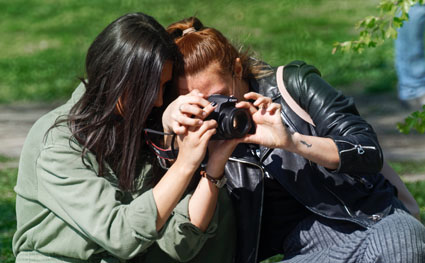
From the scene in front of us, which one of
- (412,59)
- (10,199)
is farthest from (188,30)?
(412,59)

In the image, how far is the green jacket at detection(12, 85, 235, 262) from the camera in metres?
2.66

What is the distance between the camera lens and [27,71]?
8.79 m

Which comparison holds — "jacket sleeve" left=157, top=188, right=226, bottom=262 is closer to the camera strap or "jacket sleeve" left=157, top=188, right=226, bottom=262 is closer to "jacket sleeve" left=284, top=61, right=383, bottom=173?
the camera strap

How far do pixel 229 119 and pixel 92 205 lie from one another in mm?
587

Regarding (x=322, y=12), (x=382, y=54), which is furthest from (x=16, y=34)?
(x=382, y=54)

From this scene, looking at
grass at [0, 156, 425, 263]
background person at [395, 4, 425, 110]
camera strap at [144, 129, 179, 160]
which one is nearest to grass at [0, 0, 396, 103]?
background person at [395, 4, 425, 110]

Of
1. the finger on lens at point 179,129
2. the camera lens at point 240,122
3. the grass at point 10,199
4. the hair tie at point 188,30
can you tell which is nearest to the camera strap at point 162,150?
the finger on lens at point 179,129

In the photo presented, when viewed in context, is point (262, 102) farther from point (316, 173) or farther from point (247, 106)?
point (316, 173)

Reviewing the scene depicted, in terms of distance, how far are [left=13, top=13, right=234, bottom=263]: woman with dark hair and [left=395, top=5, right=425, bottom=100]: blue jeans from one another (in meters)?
4.05

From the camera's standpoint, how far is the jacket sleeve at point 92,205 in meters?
2.65

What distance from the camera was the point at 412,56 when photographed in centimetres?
668

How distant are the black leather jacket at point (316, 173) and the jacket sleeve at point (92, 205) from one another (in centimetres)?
49

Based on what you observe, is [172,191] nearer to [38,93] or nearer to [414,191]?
[414,191]

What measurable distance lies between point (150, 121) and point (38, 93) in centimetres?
536
